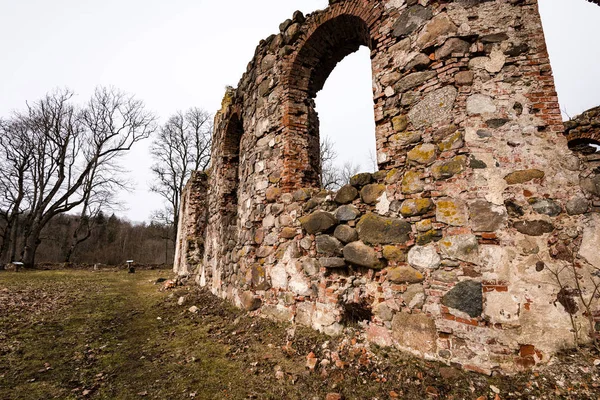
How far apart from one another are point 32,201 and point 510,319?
23411 millimetres

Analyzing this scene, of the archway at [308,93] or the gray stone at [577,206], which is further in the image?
the archway at [308,93]

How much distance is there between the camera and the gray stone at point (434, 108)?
2918mm

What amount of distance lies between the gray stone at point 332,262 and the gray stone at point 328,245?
0.06 meters

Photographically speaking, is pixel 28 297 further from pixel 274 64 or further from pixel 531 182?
pixel 531 182

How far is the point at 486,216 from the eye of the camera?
262 centimetres

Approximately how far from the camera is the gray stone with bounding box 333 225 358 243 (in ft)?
10.9

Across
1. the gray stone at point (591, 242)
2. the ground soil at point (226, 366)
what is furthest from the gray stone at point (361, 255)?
the gray stone at point (591, 242)

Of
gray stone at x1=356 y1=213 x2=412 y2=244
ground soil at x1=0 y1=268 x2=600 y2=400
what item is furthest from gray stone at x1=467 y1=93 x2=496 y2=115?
ground soil at x1=0 y1=268 x2=600 y2=400

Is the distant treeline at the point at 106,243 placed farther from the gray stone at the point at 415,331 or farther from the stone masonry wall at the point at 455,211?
the gray stone at the point at 415,331

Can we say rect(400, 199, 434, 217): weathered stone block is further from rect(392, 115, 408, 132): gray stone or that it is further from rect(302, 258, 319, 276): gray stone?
rect(302, 258, 319, 276): gray stone

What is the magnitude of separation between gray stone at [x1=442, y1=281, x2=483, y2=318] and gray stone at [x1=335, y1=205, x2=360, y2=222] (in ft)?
4.02

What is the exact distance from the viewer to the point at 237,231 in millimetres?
5570

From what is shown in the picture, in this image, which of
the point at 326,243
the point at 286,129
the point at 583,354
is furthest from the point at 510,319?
the point at 286,129

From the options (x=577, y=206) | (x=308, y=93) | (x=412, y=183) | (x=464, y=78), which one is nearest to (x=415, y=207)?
(x=412, y=183)
